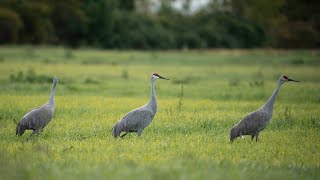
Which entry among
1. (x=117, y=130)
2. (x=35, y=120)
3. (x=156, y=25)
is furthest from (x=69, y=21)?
(x=117, y=130)

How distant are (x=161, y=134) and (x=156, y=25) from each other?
58804 millimetres

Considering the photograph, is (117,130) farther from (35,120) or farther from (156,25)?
(156,25)

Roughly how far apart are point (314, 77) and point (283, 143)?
19476mm

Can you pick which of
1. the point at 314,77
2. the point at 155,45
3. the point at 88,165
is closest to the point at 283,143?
the point at 88,165

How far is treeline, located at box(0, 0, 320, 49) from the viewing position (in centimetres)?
5969

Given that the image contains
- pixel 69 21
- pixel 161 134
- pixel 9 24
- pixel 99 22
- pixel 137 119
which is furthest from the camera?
pixel 99 22

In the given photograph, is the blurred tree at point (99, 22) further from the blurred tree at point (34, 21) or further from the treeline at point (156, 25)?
the blurred tree at point (34, 21)

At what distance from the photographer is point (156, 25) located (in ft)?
233

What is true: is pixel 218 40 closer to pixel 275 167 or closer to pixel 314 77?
pixel 314 77

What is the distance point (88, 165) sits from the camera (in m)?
9.10

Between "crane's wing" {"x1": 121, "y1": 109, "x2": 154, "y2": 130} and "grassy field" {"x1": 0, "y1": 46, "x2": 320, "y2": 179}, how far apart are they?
0.28 meters

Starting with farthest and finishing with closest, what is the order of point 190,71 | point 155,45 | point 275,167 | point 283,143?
point 155,45 → point 190,71 → point 283,143 → point 275,167

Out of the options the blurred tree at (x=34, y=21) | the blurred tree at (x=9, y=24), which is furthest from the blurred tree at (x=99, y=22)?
the blurred tree at (x=9, y=24)

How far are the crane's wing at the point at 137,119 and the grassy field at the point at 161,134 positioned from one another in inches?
11.0
